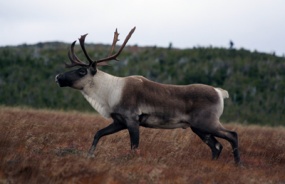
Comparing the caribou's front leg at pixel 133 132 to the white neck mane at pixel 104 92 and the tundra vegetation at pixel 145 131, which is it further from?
the white neck mane at pixel 104 92

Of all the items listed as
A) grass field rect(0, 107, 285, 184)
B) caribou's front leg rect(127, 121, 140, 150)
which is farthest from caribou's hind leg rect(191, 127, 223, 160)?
caribou's front leg rect(127, 121, 140, 150)

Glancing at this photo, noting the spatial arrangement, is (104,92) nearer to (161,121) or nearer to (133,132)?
(133,132)

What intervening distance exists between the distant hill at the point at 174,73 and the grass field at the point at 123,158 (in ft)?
45.3

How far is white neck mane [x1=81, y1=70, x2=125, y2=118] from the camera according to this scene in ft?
36.6

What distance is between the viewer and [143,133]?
1391cm

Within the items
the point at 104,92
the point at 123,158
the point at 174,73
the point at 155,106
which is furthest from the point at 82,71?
the point at 174,73

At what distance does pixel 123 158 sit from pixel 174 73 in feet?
79.9

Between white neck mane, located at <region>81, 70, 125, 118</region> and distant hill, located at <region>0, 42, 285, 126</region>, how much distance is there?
1603 cm

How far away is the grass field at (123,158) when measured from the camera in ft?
25.1

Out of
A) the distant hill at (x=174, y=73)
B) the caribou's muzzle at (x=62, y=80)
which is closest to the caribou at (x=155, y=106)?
the caribou's muzzle at (x=62, y=80)

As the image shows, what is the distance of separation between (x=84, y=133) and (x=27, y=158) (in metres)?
5.52

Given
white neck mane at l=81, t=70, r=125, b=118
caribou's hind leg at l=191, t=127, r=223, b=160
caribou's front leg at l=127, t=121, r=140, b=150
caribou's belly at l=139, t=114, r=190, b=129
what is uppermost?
white neck mane at l=81, t=70, r=125, b=118

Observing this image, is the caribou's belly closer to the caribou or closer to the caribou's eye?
the caribou

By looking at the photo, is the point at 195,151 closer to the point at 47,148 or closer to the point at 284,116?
the point at 47,148
